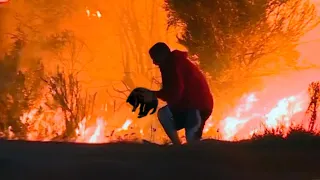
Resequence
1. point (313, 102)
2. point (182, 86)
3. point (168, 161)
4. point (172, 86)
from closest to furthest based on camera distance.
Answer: point (168, 161)
point (172, 86)
point (182, 86)
point (313, 102)

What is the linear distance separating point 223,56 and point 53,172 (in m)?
4.97

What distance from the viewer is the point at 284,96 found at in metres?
8.91

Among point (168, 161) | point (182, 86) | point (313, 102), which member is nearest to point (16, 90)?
point (182, 86)

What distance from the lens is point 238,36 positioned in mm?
9219

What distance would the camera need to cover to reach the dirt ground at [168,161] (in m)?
4.81

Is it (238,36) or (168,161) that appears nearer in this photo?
(168,161)

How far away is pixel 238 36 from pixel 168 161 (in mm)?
4349

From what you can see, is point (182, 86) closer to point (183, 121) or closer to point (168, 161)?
point (183, 121)

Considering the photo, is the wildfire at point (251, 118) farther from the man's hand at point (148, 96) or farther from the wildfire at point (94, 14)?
the man's hand at point (148, 96)

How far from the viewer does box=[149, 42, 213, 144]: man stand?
7.03 m

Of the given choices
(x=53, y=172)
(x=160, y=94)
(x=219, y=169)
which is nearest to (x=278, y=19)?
(x=160, y=94)

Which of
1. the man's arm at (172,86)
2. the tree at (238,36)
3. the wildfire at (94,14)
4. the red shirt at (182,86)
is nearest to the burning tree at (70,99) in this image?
the wildfire at (94,14)

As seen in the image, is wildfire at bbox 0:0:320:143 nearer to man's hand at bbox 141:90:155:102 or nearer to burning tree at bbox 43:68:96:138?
burning tree at bbox 43:68:96:138

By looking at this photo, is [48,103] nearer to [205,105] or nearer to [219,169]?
[205,105]
